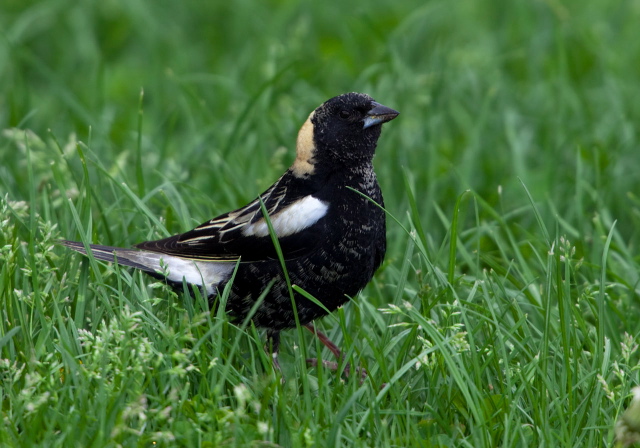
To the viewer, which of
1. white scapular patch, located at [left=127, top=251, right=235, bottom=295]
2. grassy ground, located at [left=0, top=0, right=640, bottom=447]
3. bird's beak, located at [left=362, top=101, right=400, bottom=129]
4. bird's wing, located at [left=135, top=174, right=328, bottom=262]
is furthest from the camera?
Answer: bird's beak, located at [left=362, top=101, right=400, bottom=129]

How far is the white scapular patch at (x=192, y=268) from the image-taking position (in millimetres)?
3434

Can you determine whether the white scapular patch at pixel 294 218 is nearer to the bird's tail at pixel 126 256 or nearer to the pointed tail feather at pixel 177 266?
the pointed tail feather at pixel 177 266

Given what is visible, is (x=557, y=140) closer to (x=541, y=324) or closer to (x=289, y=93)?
(x=289, y=93)

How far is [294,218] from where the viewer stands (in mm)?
3338

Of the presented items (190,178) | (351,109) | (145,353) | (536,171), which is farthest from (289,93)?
(145,353)

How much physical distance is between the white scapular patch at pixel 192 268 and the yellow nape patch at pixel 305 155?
18.0 inches

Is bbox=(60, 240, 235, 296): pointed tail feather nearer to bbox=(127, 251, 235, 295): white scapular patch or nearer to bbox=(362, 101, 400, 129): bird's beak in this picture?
bbox=(127, 251, 235, 295): white scapular patch

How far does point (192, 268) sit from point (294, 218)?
46 cm

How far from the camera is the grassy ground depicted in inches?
106

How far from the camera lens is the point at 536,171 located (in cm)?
515

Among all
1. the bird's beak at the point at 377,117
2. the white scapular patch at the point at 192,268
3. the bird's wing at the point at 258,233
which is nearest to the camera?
the bird's wing at the point at 258,233

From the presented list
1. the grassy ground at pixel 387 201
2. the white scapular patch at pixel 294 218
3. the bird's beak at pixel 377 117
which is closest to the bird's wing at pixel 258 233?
the white scapular patch at pixel 294 218

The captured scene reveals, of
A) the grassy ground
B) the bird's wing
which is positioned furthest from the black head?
the grassy ground

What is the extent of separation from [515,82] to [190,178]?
9.08ft
